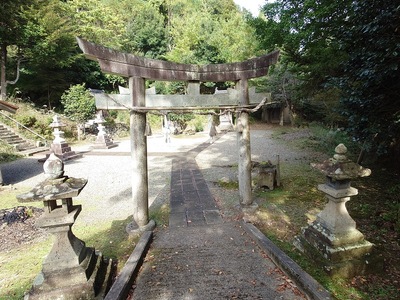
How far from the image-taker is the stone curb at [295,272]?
2.84 m

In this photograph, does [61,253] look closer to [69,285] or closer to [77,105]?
[69,285]

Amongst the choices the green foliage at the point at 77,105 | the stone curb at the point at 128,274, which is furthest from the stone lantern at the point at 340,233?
the green foliage at the point at 77,105

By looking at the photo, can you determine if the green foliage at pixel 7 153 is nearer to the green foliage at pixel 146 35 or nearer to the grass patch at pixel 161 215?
the grass patch at pixel 161 215

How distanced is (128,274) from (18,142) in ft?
51.3

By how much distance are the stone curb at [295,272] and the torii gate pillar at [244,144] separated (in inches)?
50.9

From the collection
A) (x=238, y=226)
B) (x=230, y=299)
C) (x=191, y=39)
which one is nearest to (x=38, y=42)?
(x=191, y=39)

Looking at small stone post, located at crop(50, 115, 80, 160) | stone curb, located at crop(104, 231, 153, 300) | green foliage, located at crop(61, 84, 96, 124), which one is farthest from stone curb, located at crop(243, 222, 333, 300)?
green foliage, located at crop(61, 84, 96, 124)

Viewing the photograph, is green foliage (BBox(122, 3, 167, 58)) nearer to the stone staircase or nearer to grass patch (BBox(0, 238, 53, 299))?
the stone staircase

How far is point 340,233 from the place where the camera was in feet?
11.8

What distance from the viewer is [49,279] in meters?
3.02

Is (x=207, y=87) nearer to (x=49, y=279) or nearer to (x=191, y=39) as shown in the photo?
(x=191, y=39)

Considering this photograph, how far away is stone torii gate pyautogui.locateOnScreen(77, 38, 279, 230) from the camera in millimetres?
4164

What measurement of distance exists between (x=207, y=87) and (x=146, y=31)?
10.5 m

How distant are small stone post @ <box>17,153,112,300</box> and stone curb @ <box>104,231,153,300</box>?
318 mm
